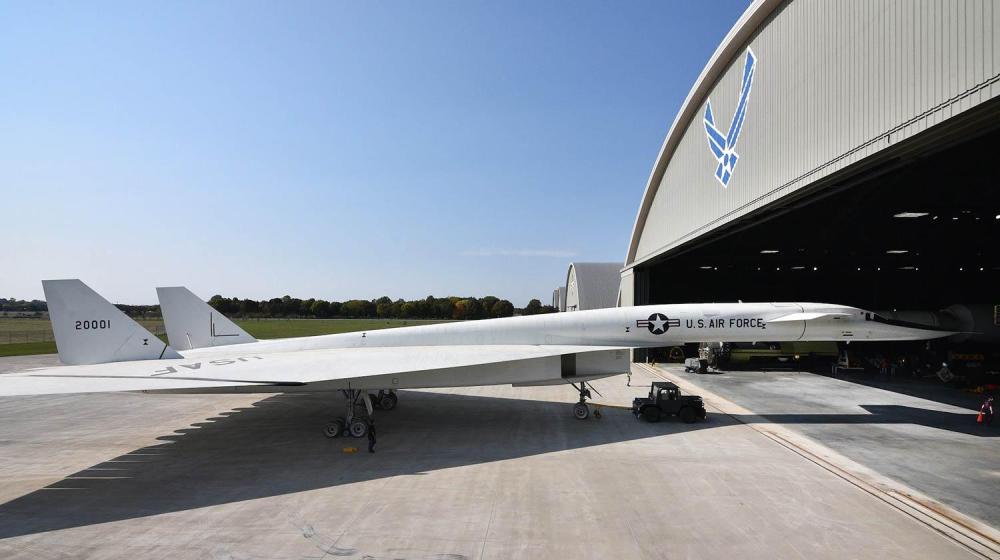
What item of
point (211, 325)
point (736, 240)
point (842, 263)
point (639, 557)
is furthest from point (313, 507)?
point (842, 263)

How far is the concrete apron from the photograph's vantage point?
7.41m

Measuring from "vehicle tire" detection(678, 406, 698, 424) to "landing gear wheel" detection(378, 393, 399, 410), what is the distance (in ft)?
30.6

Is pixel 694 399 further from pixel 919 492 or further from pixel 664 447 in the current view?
pixel 919 492

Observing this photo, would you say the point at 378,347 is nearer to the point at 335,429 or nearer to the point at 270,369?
the point at 335,429

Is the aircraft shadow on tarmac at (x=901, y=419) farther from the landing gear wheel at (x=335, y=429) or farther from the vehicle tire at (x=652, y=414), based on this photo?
the landing gear wheel at (x=335, y=429)

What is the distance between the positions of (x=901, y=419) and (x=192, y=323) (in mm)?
22777

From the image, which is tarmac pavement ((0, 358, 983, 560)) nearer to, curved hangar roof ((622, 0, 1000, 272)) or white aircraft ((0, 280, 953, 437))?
white aircraft ((0, 280, 953, 437))

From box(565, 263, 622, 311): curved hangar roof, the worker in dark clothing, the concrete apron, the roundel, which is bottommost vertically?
the concrete apron

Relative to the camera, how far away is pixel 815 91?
1386 centimetres

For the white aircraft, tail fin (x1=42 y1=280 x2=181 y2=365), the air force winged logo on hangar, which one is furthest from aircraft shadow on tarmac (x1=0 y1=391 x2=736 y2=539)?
the air force winged logo on hangar

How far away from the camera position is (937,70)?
31.5 ft

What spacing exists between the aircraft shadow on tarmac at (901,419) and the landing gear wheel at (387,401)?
11224 millimetres

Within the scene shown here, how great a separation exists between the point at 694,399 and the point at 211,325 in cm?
1581

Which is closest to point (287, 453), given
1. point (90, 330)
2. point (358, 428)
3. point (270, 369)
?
point (358, 428)
